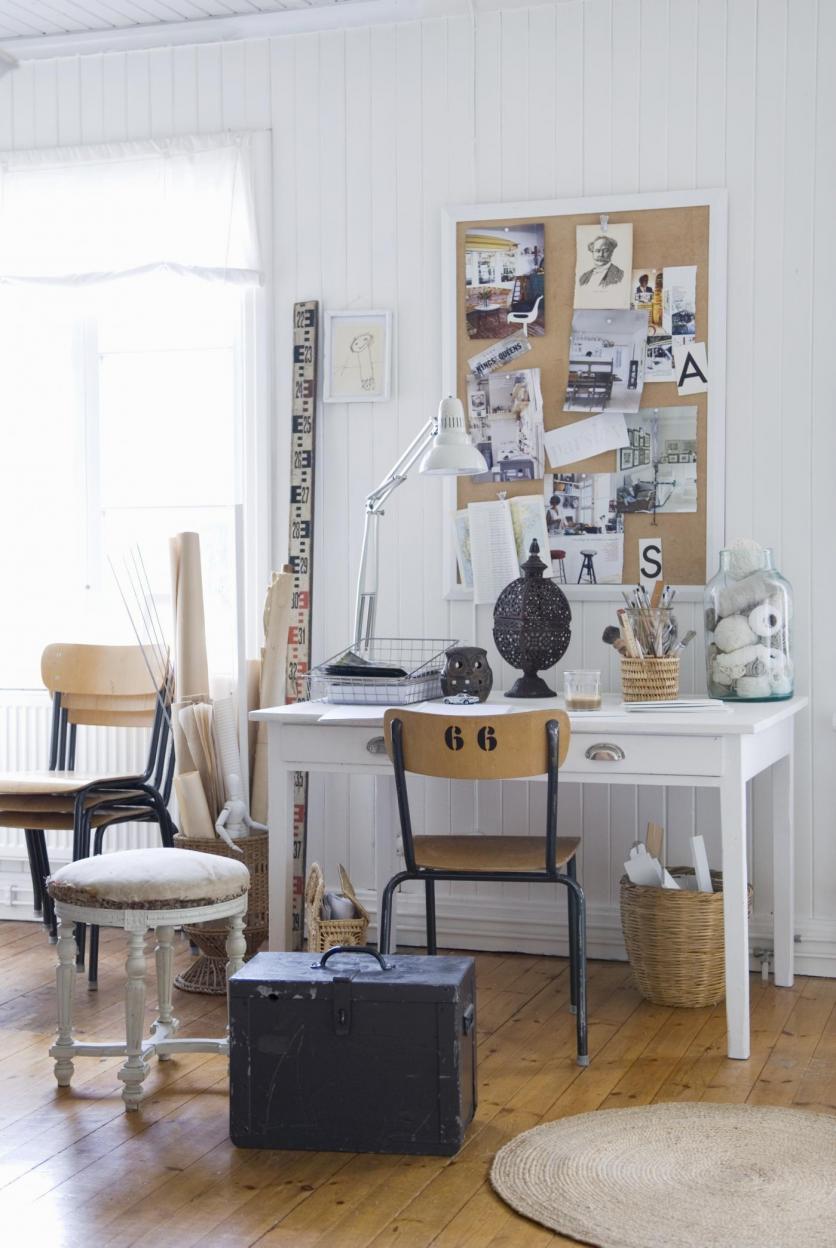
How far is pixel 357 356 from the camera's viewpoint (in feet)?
13.5

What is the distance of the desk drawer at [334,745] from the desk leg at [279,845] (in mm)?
34

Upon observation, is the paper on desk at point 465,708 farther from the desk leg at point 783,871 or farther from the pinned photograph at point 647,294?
the pinned photograph at point 647,294

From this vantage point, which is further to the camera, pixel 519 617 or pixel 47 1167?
pixel 519 617

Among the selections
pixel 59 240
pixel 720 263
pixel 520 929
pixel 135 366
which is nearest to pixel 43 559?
pixel 135 366

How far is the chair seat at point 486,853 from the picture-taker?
310cm

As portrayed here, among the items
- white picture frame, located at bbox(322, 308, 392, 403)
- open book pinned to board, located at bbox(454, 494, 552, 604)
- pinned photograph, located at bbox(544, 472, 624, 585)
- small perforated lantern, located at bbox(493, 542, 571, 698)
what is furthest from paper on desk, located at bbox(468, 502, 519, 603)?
white picture frame, located at bbox(322, 308, 392, 403)

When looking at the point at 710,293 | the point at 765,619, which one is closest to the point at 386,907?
the point at 765,619

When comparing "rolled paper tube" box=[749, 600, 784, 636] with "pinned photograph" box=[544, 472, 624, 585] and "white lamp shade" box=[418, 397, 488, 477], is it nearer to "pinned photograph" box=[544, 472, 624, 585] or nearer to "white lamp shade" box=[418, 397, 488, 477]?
"pinned photograph" box=[544, 472, 624, 585]

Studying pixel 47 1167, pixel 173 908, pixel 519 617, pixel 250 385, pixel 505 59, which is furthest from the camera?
pixel 250 385

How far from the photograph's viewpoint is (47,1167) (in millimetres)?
2533

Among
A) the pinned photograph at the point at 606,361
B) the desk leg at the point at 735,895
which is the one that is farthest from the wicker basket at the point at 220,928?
the pinned photograph at the point at 606,361

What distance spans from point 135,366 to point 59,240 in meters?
0.45

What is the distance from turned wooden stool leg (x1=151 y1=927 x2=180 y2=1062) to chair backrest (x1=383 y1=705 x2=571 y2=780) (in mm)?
691

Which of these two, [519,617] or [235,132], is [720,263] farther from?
[235,132]
